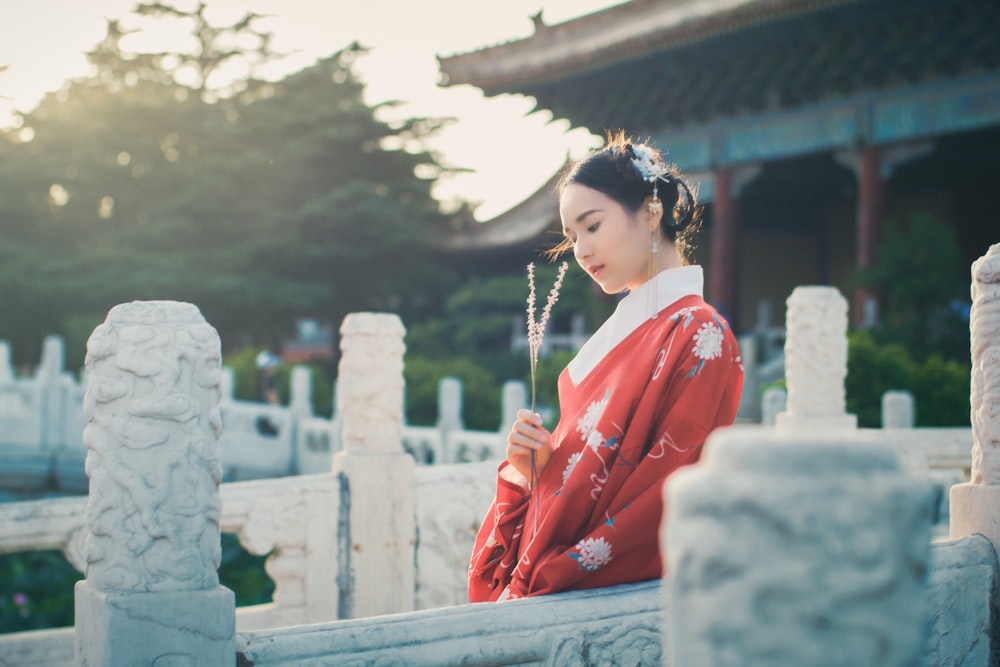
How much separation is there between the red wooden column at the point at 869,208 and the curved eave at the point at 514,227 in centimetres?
555

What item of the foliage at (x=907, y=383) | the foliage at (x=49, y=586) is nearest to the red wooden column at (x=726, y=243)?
the foliage at (x=907, y=383)

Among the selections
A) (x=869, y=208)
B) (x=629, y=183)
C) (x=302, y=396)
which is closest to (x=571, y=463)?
(x=629, y=183)

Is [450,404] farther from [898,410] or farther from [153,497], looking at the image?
[153,497]

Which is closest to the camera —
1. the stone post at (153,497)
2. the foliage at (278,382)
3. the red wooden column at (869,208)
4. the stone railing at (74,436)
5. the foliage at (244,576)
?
the stone post at (153,497)

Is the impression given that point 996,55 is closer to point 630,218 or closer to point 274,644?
point 630,218

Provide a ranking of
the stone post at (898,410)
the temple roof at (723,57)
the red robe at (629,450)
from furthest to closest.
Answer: the temple roof at (723,57) → the stone post at (898,410) → the red robe at (629,450)

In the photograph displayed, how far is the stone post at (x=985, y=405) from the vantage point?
102 inches

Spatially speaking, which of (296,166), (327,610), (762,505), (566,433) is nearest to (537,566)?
(566,433)

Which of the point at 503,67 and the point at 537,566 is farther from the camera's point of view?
the point at 503,67

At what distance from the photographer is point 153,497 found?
6.47ft

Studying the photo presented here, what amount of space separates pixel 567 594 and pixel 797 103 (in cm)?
957

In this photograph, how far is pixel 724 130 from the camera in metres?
11.6

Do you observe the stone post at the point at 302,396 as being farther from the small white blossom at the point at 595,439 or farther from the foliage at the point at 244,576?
the small white blossom at the point at 595,439

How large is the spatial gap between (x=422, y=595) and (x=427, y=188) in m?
12.4
